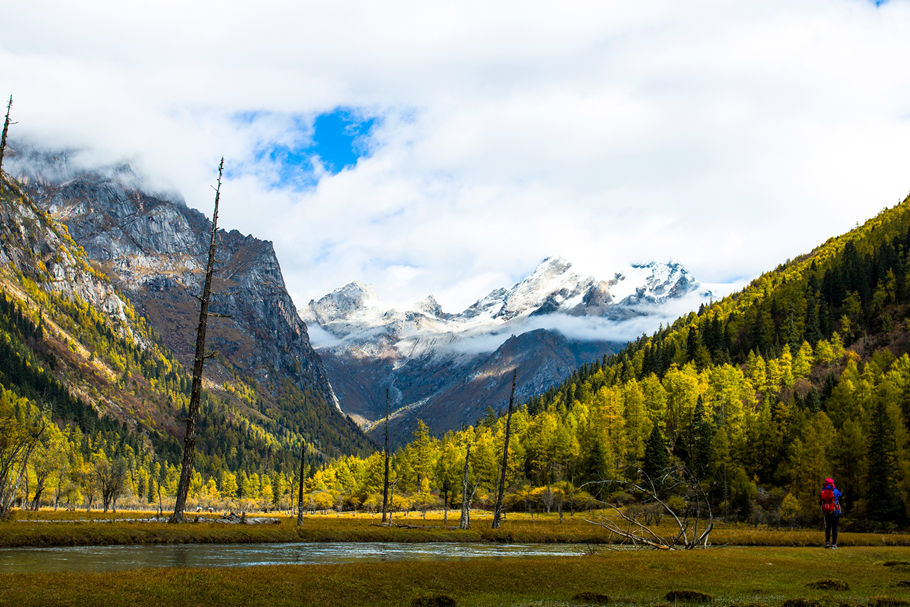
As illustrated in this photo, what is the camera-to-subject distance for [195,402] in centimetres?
3775

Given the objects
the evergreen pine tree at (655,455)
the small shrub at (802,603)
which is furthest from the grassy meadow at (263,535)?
the evergreen pine tree at (655,455)

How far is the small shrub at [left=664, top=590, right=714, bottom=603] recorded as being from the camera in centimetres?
1788

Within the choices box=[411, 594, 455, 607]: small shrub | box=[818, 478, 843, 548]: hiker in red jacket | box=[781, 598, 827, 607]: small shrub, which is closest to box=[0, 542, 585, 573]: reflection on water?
box=[411, 594, 455, 607]: small shrub

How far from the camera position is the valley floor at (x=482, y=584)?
50.0ft

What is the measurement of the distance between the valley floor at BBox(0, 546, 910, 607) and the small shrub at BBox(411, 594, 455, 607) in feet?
0.42

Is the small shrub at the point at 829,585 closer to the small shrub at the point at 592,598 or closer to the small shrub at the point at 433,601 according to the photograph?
the small shrub at the point at 592,598

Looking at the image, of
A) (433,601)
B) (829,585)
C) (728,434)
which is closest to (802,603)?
(829,585)

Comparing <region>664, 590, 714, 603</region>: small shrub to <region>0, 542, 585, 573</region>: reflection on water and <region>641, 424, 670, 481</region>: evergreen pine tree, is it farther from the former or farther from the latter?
<region>641, 424, 670, 481</region>: evergreen pine tree

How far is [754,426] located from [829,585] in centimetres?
9315

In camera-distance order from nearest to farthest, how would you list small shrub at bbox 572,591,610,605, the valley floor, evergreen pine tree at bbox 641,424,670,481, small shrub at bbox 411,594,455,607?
the valley floor, small shrub at bbox 411,594,455,607, small shrub at bbox 572,591,610,605, evergreen pine tree at bbox 641,424,670,481

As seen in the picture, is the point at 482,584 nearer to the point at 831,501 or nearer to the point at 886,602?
the point at 886,602

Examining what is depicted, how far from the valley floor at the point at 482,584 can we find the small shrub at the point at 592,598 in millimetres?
30

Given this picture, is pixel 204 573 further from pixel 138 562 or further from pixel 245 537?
pixel 245 537

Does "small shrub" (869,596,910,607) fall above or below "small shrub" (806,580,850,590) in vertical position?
above
